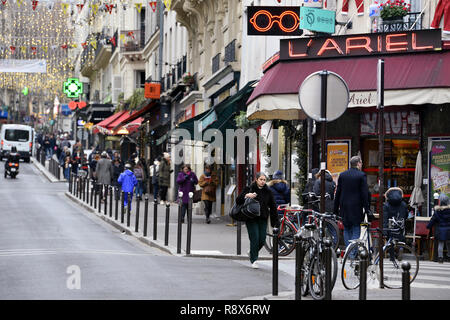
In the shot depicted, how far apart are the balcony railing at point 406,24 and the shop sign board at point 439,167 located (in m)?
2.26

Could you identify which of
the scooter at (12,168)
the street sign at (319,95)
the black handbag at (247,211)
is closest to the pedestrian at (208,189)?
the black handbag at (247,211)

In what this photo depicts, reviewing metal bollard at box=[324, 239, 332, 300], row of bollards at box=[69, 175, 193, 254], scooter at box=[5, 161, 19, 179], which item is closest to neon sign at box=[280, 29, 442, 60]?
row of bollards at box=[69, 175, 193, 254]

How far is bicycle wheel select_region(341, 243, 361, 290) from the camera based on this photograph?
12.0 meters

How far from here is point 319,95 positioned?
11859 mm

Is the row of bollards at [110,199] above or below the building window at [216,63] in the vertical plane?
below

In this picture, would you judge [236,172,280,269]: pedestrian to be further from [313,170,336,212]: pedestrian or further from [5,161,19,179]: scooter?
[5,161,19,179]: scooter

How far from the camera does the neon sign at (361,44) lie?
18.5 meters

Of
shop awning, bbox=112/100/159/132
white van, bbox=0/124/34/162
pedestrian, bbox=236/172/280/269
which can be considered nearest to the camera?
pedestrian, bbox=236/172/280/269

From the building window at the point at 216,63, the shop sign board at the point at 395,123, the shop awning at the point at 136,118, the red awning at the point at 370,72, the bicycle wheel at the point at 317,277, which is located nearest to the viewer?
the bicycle wheel at the point at 317,277

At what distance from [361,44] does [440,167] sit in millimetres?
2823

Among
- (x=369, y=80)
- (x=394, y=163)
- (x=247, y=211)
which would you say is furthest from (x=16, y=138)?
(x=247, y=211)

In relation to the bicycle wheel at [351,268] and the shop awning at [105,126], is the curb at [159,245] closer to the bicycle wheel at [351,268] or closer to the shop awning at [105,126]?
the bicycle wheel at [351,268]

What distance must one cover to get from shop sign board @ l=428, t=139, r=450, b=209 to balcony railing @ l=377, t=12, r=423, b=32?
226 cm
